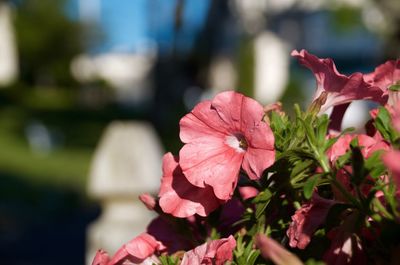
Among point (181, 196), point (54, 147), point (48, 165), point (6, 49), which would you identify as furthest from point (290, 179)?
point (6, 49)

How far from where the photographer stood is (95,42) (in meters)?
35.1

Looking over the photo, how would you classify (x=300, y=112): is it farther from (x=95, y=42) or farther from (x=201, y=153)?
(x=95, y=42)

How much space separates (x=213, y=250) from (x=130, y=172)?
105 inches

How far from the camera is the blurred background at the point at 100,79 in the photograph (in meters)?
7.77

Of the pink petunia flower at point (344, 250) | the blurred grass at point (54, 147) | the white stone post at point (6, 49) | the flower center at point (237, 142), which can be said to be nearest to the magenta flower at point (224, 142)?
the flower center at point (237, 142)

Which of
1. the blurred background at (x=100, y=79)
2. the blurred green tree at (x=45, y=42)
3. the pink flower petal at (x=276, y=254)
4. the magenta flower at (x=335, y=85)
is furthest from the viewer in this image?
the blurred green tree at (x=45, y=42)

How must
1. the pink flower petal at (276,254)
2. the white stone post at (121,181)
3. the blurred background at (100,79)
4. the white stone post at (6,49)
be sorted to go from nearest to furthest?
the pink flower petal at (276,254), the white stone post at (121,181), the blurred background at (100,79), the white stone post at (6,49)

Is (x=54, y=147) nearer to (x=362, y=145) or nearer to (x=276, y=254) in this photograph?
(x=362, y=145)

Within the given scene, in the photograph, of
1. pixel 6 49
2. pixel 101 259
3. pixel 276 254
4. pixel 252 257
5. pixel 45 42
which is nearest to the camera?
pixel 276 254

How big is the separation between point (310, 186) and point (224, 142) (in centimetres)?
12

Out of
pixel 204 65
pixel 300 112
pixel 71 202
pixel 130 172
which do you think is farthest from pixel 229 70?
pixel 300 112

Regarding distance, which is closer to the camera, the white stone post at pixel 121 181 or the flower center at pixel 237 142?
the flower center at pixel 237 142

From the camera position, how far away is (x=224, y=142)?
0.74m

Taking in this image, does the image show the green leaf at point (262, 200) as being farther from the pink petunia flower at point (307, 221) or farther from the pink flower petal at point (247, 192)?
the pink flower petal at point (247, 192)
